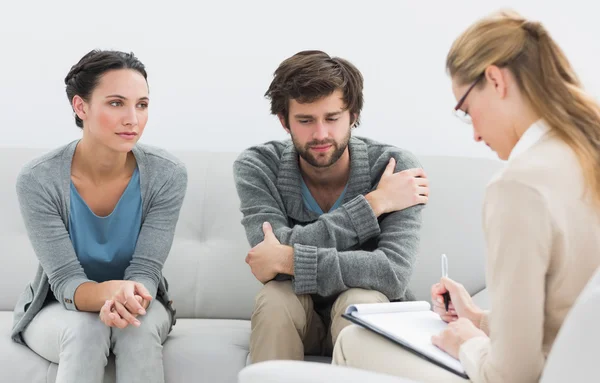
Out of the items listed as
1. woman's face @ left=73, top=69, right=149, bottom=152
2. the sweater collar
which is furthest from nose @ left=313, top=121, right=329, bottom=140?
woman's face @ left=73, top=69, right=149, bottom=152

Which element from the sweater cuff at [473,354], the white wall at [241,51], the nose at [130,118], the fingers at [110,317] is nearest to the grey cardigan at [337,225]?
the nose at [130,118]

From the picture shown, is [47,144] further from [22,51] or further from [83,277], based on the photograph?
[83,277]

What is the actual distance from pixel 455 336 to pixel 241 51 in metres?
1.87

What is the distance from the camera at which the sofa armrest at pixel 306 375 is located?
1.16 metres

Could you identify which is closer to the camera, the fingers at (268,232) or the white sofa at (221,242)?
the fingers at (268,232)

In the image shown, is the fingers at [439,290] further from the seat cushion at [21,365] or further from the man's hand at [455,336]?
the seat cushion at [21,365]

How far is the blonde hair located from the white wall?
1.69 meters

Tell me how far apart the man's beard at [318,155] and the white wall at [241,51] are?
74 cm

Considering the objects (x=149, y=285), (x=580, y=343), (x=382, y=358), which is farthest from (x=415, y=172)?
(x=580, y=343)

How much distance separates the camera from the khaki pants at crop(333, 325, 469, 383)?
4.63ft

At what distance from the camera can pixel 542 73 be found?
1.33 meters

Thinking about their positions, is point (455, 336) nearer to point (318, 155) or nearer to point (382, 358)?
point (382, 358)

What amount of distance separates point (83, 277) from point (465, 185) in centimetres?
129

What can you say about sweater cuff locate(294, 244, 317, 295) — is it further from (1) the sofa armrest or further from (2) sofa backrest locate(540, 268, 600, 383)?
(2) sofa backrest locate(540, 268, 600, 383)
